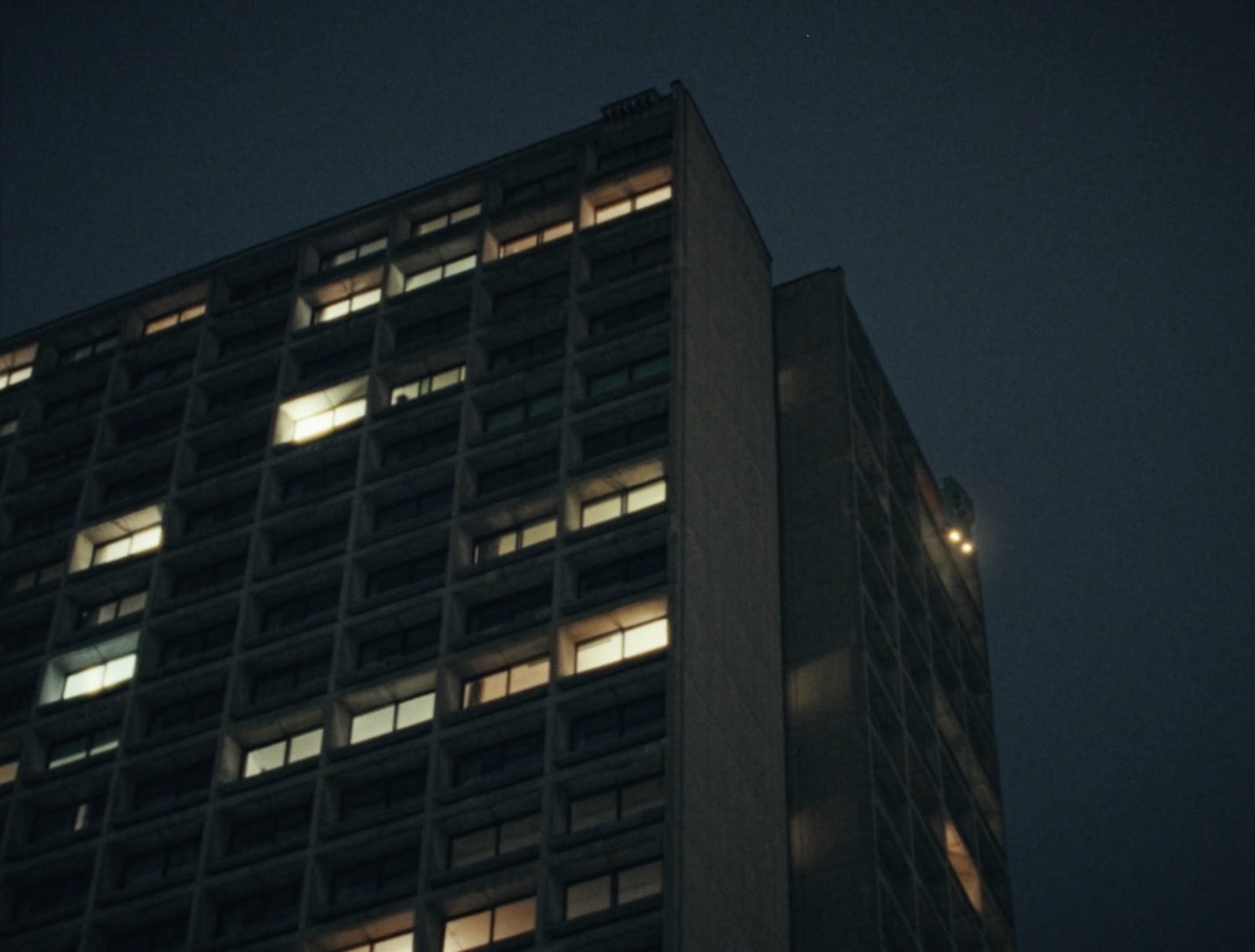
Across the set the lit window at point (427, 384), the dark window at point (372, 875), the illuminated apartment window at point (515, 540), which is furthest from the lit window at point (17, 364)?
the dark window at point (372, 875)

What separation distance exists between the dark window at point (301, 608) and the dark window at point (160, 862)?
891 cm

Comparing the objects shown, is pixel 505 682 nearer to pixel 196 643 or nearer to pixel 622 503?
pixel 622 503

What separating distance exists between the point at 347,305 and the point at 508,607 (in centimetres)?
2178

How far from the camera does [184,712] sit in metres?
83.9

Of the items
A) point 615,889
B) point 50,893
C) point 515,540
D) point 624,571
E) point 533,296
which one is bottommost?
point 615,889

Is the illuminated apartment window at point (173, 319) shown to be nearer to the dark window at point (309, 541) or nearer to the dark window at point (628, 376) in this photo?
the dark window at point (309, 541)

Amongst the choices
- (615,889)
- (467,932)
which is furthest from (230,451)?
(615,889)

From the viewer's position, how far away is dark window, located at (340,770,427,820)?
75.9 metres

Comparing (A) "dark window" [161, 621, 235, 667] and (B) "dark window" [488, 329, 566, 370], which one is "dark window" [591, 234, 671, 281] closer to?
(B) "dark window" [488, 329, 566, 370]

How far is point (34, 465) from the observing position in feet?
325

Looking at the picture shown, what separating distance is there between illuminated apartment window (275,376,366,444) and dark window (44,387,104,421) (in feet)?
38.5

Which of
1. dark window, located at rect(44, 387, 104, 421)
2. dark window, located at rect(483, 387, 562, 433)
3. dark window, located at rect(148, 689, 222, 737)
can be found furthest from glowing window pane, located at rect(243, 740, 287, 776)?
dark window, located at rect(44, 387, 104, 421)

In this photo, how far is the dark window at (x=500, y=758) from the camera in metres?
74.6

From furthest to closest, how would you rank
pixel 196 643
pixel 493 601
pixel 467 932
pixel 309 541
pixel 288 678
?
1. pixel 309 541
2. pixel 196 643
3. pixel 288 678
4. pixel 493 601
5. pixel 467 932
